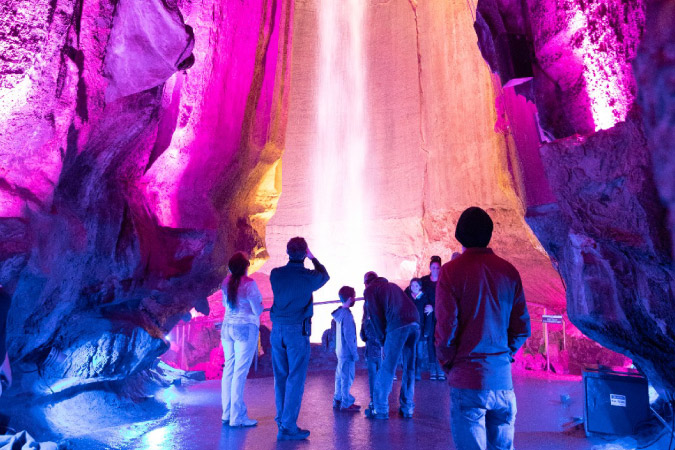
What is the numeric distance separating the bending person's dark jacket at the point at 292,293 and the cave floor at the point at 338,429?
1.12m

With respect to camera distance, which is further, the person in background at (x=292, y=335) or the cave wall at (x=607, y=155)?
the person in background at (x=292, y=335)

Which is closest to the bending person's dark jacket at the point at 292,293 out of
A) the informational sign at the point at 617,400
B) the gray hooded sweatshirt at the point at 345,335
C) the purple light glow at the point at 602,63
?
the gray hooded sweatshirt at the point at 345,335

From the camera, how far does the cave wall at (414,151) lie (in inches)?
514

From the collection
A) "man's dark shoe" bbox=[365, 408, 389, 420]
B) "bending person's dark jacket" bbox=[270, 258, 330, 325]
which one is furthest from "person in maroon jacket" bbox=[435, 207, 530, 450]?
"man's dark shoe" bbox=[365, 408, 389, 420]

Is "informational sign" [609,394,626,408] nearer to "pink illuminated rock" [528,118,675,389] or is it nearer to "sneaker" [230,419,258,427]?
"pink illuminated rock" [528,118,675,389]

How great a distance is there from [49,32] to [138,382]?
4.51m

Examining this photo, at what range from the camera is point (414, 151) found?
16375 mm

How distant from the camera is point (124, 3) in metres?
5.07

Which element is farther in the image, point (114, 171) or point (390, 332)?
point (114, 171)

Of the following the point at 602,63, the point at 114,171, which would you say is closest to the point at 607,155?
the point at 602,63

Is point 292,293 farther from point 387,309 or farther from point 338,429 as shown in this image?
point 338,429

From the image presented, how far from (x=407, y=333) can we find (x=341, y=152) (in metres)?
13.5

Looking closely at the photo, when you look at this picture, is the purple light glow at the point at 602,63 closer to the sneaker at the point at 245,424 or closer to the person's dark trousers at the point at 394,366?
the person's dark trousers at the point at 394,366

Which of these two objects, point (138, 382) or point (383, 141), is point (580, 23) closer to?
point (138, 382)
